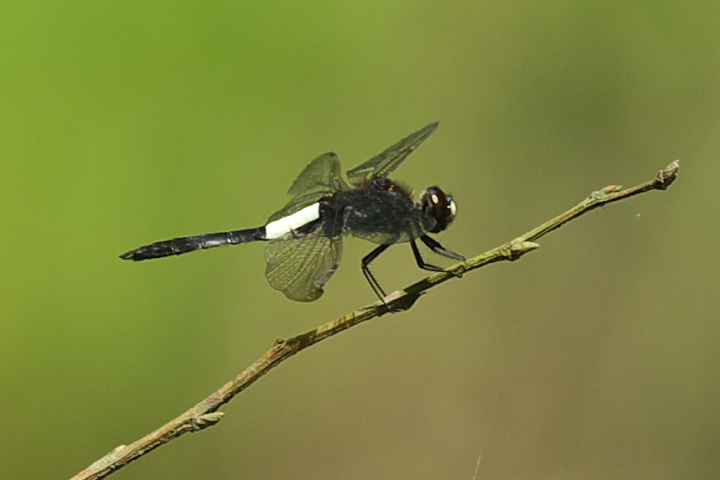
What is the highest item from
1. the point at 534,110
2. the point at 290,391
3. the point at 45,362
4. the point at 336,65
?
the point at 336,65

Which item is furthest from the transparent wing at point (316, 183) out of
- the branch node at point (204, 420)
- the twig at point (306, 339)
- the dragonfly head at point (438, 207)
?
the branch node at point (204, 420)

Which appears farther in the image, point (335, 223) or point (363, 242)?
point (363, 242)

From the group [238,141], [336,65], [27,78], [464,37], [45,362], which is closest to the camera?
[45,362]

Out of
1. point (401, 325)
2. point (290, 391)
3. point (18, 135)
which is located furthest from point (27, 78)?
point (401, 325)

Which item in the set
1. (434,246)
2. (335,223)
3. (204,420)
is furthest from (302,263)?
(204,420)

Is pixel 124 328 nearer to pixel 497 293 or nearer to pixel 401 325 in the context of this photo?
pixel 401 325

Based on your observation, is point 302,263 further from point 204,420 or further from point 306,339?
point 204,420
